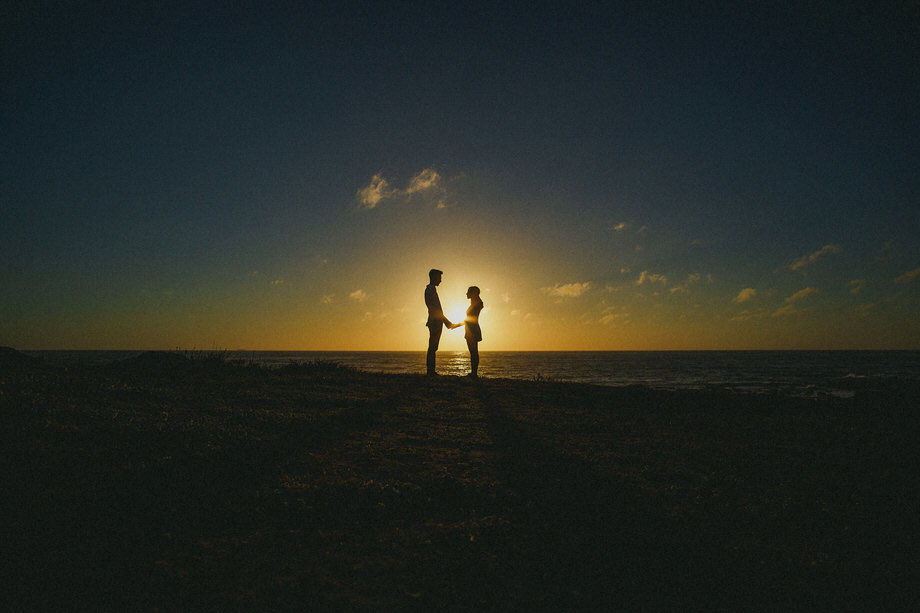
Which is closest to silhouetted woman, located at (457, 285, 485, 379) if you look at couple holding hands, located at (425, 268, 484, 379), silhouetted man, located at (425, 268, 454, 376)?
couple holding hands, located at (425, 268, 484, 379)

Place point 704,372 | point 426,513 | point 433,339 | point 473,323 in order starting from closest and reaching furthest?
1. point 426,513
2. point 433,339
3. point 473,323
4. point 704,372

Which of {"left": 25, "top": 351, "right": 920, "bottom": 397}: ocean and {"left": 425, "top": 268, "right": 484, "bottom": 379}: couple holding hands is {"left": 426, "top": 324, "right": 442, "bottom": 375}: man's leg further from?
{"left": 25, "top": 351, "right": 920, "bottom": 397}: ocean

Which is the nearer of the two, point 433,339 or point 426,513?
point 426,513

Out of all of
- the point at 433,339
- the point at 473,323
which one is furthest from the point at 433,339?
the point at 473,323

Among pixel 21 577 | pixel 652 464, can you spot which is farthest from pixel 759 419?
pixel 21 577

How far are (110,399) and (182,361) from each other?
5428 mm

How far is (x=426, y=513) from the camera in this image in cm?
239

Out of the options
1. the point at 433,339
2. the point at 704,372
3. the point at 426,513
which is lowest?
the point at 704,372

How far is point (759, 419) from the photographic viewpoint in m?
5.77

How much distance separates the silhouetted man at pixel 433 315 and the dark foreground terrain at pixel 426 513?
581 centimetres

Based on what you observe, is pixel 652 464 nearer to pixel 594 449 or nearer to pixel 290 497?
pixel 594 449

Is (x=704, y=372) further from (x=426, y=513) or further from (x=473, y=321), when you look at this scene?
(x=426, y=513)

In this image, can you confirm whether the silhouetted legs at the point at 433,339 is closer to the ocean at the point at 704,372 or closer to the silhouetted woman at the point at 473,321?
the silhouetted woman at the point at 473,321

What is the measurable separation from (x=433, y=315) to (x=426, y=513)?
8.43 meters
